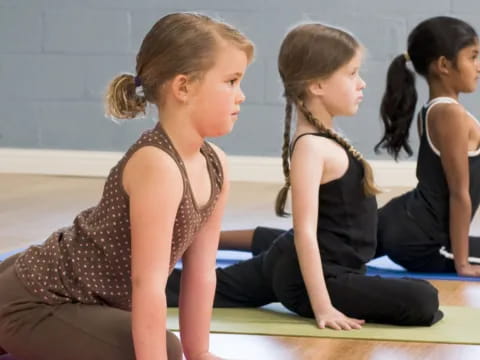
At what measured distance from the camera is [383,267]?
285cm

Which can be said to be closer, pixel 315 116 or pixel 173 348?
pixel 173 348

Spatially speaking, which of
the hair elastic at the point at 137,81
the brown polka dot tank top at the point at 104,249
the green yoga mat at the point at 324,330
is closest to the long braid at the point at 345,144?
the green yoga mat at the point at 324,330

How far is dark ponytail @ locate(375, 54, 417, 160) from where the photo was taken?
283cm

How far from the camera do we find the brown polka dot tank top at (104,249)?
5.14ft

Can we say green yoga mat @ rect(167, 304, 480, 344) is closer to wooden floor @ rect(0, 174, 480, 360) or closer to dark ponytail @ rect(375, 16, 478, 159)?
wooden floor @ rect(0, 174, 480, 360)

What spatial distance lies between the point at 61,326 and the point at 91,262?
113 mm

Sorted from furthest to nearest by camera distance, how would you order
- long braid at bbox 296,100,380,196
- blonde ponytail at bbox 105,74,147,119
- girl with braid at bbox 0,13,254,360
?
long braid at bbox 296,100,380,196, blonde ponytail at bbox 105,74,147,119, girl with braid at bbox 0,13,254,360

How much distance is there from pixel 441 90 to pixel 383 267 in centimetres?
53

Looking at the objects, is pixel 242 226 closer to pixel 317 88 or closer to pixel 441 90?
pixel 441 90

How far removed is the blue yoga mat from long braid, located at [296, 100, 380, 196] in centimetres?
58

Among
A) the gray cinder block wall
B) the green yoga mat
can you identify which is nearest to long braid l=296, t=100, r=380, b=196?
the green yoga mat

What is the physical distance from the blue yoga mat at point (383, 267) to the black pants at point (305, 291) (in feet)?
1.49

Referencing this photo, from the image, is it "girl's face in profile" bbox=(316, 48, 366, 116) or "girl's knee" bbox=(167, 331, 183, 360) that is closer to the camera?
"girl's knee" bbox=(167, 331, 183, 360)

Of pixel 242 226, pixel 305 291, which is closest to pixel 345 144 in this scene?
pixel 305 291
